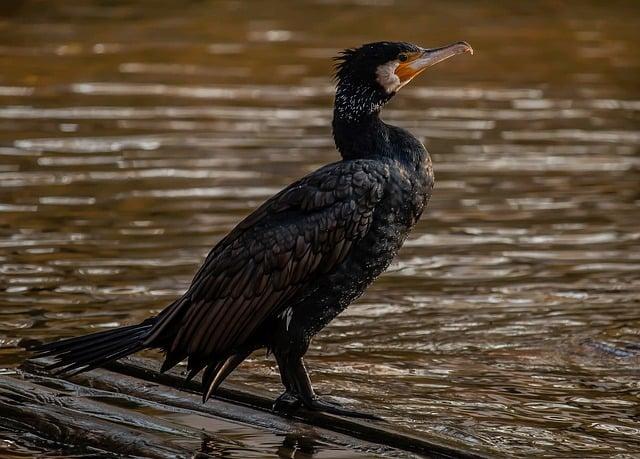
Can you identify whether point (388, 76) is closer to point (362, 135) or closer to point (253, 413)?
point (362, 135)

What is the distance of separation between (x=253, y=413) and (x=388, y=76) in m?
1.65

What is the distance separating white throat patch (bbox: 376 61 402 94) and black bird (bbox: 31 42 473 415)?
32 cm

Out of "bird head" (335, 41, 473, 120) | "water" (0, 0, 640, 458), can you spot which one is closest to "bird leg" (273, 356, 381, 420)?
"water" (0, 0, 640, 458)

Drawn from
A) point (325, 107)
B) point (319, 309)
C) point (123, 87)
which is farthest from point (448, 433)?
point (123, 87)

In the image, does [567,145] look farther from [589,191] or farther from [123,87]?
[123,87]

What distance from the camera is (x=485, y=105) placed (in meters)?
16.1

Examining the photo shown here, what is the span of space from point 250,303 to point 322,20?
1469 centimetres

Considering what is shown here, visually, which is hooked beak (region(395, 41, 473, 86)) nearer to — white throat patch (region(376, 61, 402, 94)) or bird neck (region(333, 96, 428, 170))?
white throat patch (region(376, 61, 402, 94))

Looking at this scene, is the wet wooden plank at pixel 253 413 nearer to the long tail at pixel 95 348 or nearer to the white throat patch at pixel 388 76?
the long tail at pixel 95 348

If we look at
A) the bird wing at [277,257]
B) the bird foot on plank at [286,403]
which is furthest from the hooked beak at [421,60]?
the bird foot on plank at [286,403]

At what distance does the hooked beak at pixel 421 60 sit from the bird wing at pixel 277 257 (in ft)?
1.96

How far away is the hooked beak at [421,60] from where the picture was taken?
24.8 feet

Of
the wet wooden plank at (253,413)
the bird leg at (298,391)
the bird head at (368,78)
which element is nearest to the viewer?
the wet wooden plank at (253,413)

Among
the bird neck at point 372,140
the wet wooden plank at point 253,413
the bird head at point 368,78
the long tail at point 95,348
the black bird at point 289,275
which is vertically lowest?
the wet wooden plank at point 253,413
